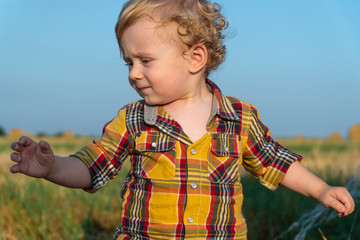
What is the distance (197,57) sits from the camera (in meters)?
2.12

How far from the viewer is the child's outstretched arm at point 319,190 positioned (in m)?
2.14

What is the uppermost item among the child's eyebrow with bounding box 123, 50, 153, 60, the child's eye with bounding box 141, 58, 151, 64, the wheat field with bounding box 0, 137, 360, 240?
the child's eyebrow with bounding box 123, 50, 153, 60

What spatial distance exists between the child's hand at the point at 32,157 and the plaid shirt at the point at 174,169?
24 centimetres

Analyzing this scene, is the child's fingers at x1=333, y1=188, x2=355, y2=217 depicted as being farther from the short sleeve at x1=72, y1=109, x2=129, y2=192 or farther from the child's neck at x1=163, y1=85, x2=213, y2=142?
the short sleeve at x1=72, y1=109, x2=129, y2=192

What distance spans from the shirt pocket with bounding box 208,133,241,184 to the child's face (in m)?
0.29

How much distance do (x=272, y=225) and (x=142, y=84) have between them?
1633 millimetres

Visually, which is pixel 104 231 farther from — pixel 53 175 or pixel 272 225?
pixel 53 175

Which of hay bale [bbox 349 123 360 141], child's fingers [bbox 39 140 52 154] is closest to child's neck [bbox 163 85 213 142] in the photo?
child's fingers [bbox 39 140 52 154]

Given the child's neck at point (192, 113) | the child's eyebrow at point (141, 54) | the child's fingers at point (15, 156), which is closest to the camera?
the child's fingers at point (15, 156)

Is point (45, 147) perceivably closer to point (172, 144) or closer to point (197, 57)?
point (172, 144)

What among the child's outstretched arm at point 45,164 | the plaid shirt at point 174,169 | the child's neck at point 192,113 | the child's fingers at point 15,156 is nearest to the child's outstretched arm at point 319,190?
the plaid shirt at point 174,169

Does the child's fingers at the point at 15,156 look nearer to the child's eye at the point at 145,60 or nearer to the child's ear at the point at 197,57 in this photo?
the child's eye at the point at 145,60

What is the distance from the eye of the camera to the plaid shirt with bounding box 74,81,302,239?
1947mm

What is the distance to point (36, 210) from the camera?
10.8ft
